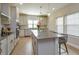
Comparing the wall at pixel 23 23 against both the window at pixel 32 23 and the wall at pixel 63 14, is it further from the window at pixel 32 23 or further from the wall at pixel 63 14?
the wall at pixel 63 14

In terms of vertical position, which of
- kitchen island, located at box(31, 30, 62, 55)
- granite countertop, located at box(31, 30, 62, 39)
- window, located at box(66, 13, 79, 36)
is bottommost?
kitchen island, located at box(31, 30, 62, 55)

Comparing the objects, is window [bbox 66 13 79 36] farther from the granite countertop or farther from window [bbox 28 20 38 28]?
window [bbox 28 20 38 28]

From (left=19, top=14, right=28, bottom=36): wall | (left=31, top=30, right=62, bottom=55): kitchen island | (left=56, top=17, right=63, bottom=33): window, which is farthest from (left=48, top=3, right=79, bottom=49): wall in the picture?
(left=19, top=14, right=28, bottom=36): wall

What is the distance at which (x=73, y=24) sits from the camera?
246cm

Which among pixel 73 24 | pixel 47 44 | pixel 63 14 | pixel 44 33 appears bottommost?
pixel 47 44

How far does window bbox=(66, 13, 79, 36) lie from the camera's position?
2.37m

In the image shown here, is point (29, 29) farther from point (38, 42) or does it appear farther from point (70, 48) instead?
point (70, 48)

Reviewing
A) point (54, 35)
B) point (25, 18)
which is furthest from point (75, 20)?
point (25, 18)

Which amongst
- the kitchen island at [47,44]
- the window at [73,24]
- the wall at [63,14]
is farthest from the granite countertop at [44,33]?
the window at [73,24]

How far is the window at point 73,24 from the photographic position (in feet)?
7.77

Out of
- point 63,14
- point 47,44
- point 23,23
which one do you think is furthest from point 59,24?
point 23,23

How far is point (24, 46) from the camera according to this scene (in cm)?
270

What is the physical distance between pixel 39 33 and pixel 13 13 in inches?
31.2

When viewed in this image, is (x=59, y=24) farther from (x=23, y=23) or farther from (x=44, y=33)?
(x=23, y=23)
